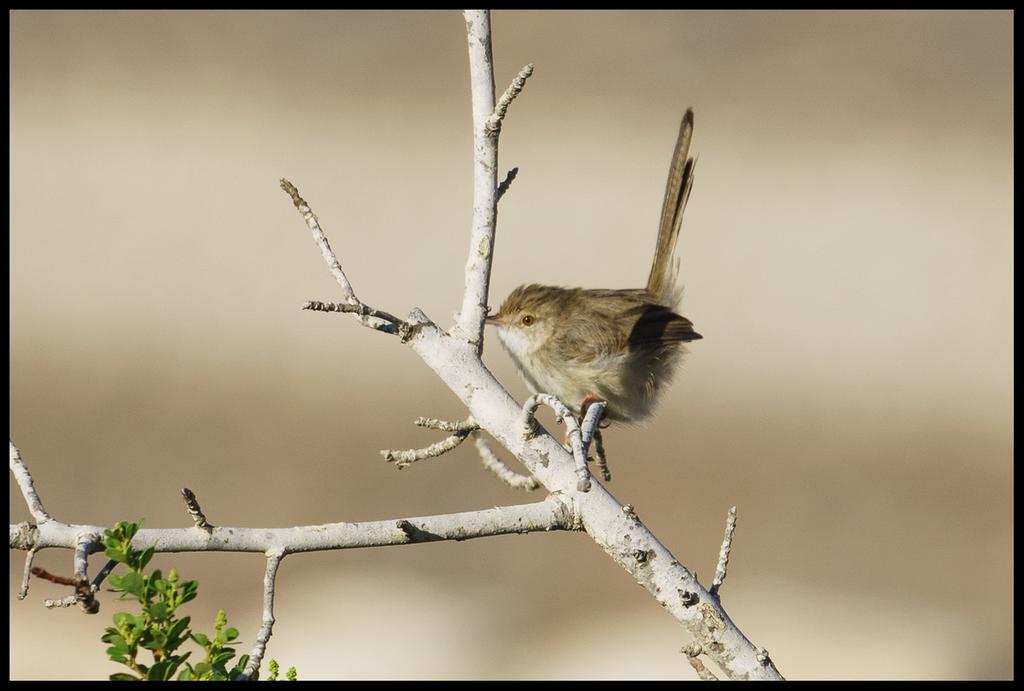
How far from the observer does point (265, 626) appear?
251cm

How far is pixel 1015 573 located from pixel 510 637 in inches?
179

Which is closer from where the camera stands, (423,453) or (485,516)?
(485,516)

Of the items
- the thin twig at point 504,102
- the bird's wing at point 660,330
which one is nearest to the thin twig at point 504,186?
the thin twig at point 504,102

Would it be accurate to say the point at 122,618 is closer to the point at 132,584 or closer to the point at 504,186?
the point at 132,584

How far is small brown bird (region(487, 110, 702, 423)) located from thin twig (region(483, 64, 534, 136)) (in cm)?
197

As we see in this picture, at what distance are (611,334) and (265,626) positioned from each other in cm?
313

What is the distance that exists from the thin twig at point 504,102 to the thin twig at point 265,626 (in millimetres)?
Answer: 1377

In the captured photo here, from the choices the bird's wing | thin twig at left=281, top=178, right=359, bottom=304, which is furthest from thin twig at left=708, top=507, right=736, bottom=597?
the bird's wing

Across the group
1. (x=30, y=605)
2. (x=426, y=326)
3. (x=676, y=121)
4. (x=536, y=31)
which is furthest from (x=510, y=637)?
(x=536, y=31)

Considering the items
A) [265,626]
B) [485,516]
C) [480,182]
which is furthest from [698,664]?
[480,182]

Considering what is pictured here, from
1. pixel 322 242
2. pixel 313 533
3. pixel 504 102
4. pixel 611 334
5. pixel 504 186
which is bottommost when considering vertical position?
pixel 313 533

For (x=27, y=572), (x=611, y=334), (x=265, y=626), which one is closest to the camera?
(x=27, y=572)

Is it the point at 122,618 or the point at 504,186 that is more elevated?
the point at 504,186

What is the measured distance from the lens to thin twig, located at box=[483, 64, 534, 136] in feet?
9.84
